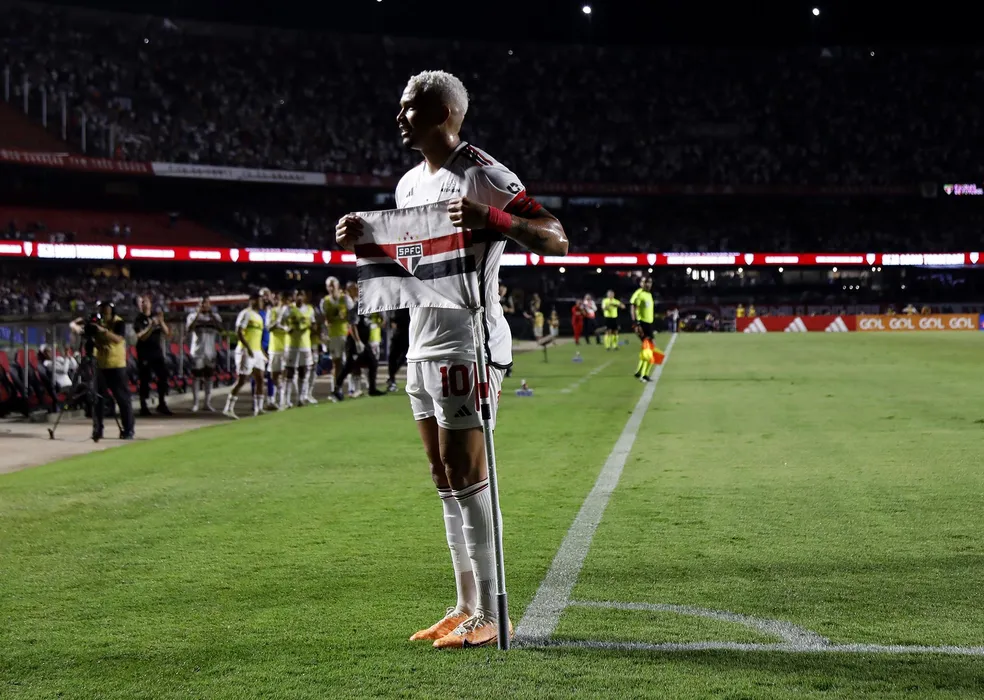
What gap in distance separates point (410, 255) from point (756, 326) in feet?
185

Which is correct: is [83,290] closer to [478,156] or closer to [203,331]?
[203,331]

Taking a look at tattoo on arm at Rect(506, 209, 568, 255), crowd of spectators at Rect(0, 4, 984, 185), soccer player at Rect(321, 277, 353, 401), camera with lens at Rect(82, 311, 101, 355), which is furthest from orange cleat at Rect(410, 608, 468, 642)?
crowd of spectators at Rect(0, 4, 984, 185)

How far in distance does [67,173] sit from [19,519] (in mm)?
48565

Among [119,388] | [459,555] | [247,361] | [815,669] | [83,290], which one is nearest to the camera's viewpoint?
[815,669]

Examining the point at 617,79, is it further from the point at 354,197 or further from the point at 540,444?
the point at 540,444

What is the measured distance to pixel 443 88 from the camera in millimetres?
4180

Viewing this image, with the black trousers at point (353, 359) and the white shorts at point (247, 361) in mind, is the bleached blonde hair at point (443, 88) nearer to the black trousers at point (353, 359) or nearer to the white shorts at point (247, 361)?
the white shorts at point (247, 361)

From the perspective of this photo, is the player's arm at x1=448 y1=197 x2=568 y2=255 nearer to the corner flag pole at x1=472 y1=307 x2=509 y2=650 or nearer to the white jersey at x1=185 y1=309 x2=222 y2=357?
the corner flag pole at x1=472 y1=307 x2=509 y2=650

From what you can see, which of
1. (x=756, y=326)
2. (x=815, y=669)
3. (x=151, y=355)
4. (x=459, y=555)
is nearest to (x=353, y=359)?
(x=151, y=355)

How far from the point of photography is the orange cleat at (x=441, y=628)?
4191 millimetres

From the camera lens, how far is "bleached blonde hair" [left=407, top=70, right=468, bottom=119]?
417 centimetres

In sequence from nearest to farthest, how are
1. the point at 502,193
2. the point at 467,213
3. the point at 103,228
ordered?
the point at 467,213 < the point at 502,193 < the point at 103,228

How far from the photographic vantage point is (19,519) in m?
7.67

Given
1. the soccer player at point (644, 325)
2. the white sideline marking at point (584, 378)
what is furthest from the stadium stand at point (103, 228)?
the soccer player at point (644, 325)
